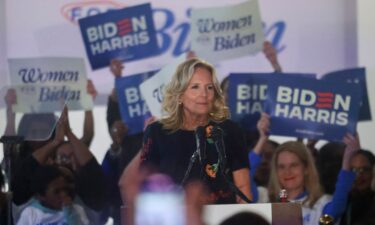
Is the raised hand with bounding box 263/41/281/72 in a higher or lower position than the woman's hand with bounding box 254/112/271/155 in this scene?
higher

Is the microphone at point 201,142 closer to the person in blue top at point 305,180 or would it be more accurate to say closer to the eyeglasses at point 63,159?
the person in blue top at point 305,180

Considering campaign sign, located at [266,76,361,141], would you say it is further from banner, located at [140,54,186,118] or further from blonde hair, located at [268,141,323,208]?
banner, located at [140,54,186,118]

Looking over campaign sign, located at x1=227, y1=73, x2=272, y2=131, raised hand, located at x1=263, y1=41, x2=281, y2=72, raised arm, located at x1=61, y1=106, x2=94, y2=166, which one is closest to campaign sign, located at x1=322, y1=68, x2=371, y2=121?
raised hand, located at x1=263, y1=41, x2=281, y2=72

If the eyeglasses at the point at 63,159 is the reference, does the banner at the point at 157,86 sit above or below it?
above

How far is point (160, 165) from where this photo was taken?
4332mm

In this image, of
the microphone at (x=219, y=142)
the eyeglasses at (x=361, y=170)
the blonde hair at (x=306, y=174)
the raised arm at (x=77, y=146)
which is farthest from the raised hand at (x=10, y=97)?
the eyeglasses at (x=361, y=170)

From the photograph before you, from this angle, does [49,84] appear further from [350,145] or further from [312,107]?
[350,145]

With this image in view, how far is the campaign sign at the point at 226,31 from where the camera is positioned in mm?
4742

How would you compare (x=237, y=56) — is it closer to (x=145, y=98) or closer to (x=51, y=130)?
(x=145, y=98)

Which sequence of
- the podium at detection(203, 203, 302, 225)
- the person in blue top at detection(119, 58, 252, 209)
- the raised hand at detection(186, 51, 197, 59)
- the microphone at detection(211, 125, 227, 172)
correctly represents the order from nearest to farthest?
the podium at detection(203, 203, 302, 225), the microphone at detection(211, 125, 227, 172), the person in blue top at detection(119, 58, 252, 209), the raised hand at detection(186, 51, 197, 59)

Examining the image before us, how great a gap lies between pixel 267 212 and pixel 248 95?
6.67 ft

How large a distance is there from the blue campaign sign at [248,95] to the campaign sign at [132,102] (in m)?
0.54

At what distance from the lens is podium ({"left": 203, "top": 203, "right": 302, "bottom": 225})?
2.75 m

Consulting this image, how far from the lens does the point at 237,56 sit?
478cm
